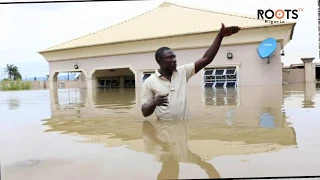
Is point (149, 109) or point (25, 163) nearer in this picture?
point (25, 163)

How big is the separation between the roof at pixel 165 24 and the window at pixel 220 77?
2.36 metres

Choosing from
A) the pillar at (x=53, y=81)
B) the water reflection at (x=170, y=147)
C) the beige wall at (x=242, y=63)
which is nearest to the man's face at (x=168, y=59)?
the water reflection at (x=170, y=147)

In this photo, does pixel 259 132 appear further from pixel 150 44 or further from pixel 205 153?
pixel 150 44

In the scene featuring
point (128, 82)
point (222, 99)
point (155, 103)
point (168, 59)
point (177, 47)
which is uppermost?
point (177, 47)

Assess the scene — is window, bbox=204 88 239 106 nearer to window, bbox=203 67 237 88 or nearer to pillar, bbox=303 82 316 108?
pillar, bbox=303 82 316 108

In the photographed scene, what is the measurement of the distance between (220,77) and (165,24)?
5.18 meters

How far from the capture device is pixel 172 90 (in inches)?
159

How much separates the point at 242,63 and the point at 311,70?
7.70 meters

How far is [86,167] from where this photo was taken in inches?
86.4

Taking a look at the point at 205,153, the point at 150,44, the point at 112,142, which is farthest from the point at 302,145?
the point at 150,44

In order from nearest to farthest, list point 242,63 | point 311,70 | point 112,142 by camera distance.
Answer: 1. point 112,142
2. point 242,63
3. point 311,70

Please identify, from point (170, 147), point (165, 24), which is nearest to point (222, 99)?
point (170, 147)

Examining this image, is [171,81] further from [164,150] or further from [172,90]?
[164,150]

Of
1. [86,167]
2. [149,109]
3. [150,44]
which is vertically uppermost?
[150,44]
